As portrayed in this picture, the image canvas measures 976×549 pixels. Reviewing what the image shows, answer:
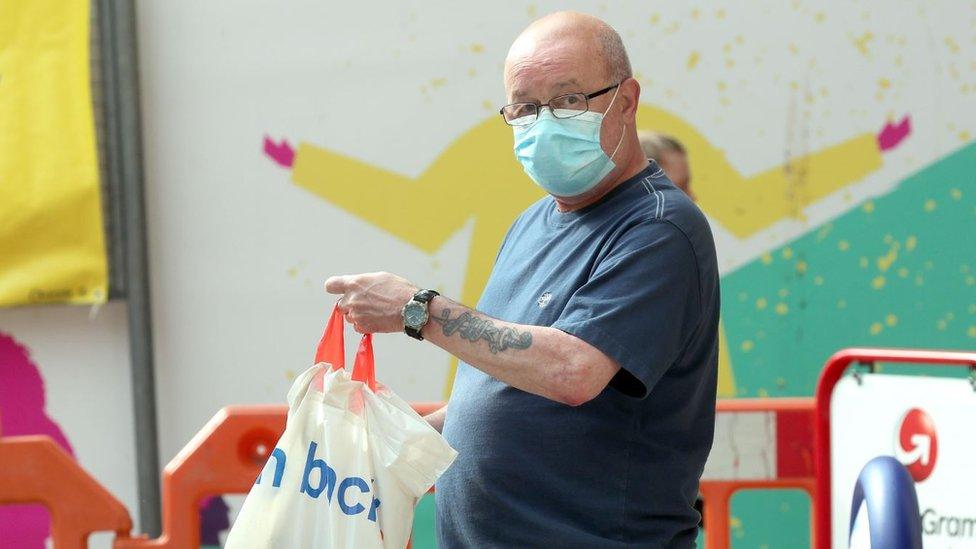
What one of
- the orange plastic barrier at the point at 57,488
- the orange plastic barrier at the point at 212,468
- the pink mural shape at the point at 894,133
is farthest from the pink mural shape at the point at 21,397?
the pink mural shape at the point at 894,133

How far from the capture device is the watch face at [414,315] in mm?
2021

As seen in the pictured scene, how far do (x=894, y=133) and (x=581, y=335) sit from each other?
2092 millimetres

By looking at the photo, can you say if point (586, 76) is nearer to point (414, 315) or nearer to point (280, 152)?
point (414, 315)

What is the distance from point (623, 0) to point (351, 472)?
2006mm

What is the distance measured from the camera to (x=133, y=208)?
3.73 m

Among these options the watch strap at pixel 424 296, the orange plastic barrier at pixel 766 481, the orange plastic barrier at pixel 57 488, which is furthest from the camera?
the orange plastic barrier at pixel 766 481

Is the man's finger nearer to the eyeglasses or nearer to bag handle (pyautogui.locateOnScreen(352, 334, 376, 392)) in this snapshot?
bag handle (pyautogui.locateOnScreen(352, 334, 376, 392))

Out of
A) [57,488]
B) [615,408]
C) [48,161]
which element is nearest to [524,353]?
[615,408]

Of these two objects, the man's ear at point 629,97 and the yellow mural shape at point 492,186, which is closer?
the man's ear at point 629,97

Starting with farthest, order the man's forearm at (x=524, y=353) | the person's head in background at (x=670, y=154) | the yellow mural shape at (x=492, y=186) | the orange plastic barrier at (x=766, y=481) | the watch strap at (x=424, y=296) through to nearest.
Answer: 1. the yellow mural shape at (x=492, y=186)
2. the person's head in background at (x=670, y=154)
3. the orange plastic barrier at (x=766, y=481)
4. the watch strap at (x=424, y=296)
5. the man's forearm at (x=524, y=353)

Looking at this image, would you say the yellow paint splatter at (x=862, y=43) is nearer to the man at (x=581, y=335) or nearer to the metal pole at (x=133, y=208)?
the man at (x=581, y=335)

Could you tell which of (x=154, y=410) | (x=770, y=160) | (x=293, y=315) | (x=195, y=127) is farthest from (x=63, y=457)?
(x=770, y=160)

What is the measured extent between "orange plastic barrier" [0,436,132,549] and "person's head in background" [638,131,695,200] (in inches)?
69.1

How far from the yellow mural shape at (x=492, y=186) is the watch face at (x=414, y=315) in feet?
5.43
